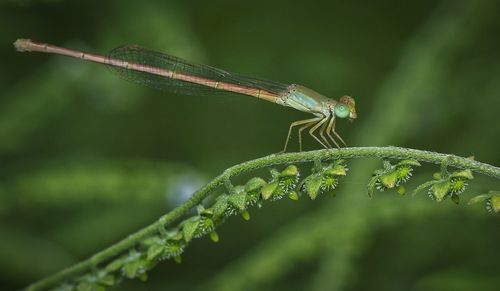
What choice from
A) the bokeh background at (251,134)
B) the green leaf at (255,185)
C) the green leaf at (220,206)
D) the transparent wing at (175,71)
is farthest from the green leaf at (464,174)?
the transparent wing at (175,71)

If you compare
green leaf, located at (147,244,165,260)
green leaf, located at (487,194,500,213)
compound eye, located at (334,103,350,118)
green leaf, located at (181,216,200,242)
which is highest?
compound eye, located at (334,103,350,118)

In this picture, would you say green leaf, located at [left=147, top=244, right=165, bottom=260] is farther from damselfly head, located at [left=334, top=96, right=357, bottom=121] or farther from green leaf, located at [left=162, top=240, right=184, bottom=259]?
damselfly head, located at [left=334, top=96, right=357, bottom=121]

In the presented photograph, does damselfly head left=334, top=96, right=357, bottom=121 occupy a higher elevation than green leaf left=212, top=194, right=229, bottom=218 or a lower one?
higher

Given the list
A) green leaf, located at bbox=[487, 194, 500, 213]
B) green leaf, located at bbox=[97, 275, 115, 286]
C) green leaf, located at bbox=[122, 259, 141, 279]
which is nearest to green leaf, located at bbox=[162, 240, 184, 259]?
green leaf, located at bbox=[122, 259, 141, 279]

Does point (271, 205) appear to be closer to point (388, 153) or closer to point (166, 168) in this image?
point (166, 168)

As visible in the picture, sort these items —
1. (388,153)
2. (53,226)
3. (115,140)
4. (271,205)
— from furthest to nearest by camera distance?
(115,140), (271,205), (53,226), (388,153)

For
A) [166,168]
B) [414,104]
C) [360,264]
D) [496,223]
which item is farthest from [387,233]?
[166,168]

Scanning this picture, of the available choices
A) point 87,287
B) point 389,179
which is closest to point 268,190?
point 389,179

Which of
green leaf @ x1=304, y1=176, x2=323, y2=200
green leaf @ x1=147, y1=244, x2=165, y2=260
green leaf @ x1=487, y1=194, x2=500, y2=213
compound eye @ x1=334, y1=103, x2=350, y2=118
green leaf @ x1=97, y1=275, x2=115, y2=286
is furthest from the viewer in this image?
compound eye @ x1=334, y1=103, x2=350, y2=118
